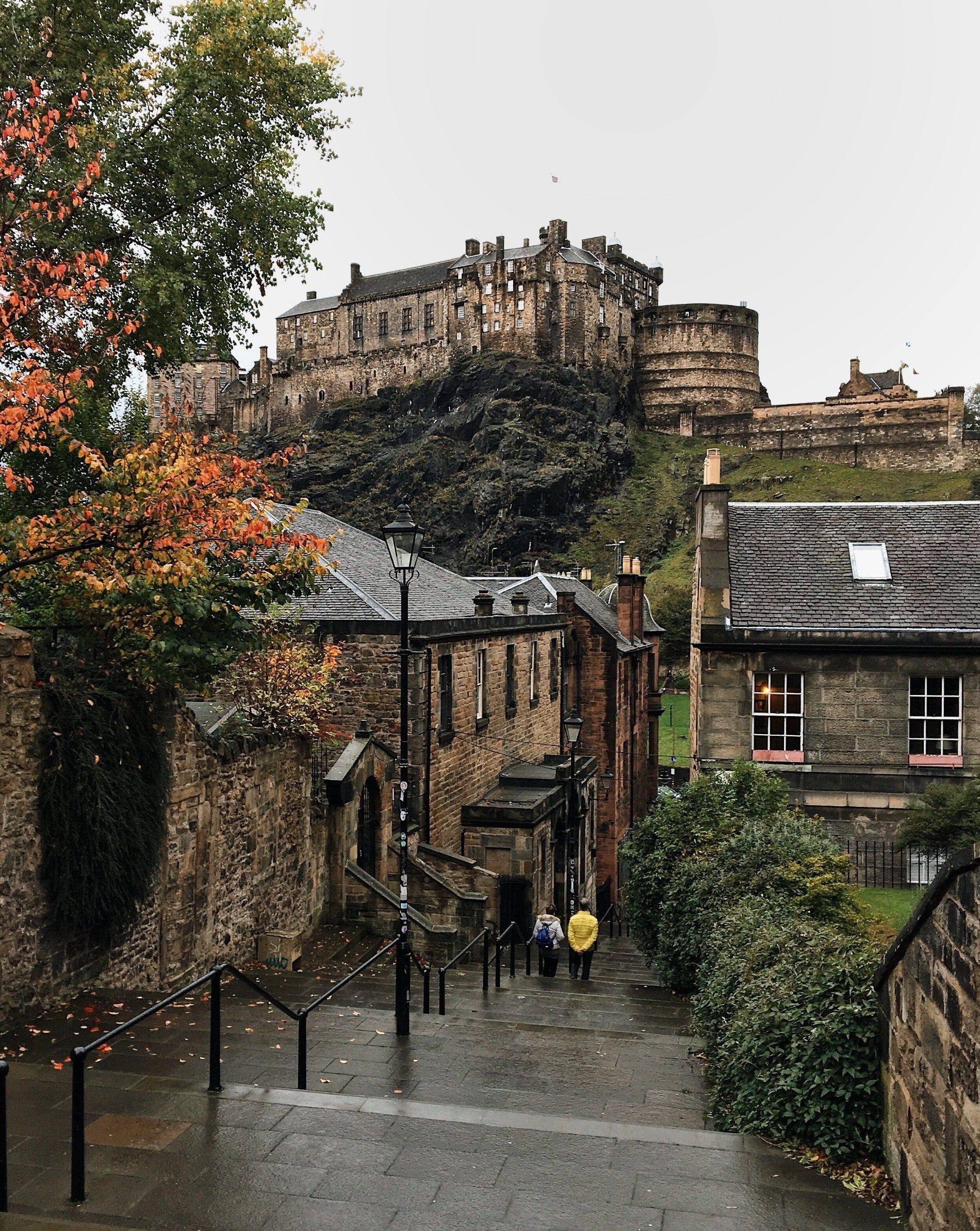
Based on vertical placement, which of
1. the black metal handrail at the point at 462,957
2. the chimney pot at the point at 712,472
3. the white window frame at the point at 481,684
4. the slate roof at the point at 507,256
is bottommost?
the black metal handrail at the point at 462,957

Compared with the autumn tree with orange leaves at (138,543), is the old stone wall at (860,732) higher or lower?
lower

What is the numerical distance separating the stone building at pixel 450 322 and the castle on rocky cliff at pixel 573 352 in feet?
0.47

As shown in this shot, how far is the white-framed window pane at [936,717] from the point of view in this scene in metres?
18.8

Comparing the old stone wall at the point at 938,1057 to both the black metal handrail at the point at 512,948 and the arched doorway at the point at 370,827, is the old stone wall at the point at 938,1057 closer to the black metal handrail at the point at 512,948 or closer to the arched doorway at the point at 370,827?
the black metal handrail at the point at 512,948

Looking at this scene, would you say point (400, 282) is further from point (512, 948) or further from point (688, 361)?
point (512, 948)

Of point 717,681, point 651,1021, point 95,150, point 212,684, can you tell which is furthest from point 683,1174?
point 95,150

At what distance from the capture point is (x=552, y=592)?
33406mm

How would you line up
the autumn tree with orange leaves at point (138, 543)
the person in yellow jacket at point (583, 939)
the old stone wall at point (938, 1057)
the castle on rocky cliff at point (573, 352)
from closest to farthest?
the old stone wall at point (938, 1057)
the autumn tree with orange leaves at point (138, 543)
the person in yellow jacket at point (583, 939)
the castle on rocky cliff at point (573, 352)

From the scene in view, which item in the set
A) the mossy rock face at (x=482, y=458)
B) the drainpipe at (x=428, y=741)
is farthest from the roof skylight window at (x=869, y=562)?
the mossy rock face at (x=482, y=458)

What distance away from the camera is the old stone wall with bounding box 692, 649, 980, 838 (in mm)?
18750

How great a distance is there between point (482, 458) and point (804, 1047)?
85.7 metres

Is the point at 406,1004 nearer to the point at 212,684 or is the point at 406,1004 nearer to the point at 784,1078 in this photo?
the point at 784,1078

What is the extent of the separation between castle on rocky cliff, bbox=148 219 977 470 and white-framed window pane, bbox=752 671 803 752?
81.8 m

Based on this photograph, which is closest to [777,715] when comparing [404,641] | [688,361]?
[404,641]
